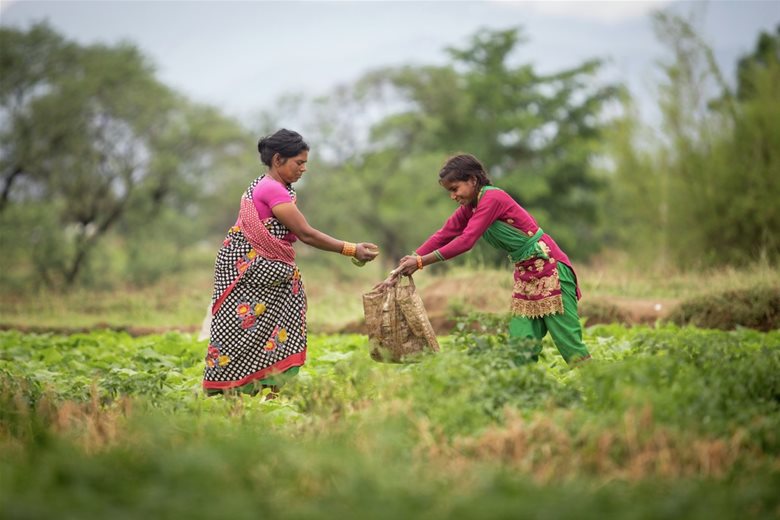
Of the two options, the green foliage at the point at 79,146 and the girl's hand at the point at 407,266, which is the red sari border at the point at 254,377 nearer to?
the girl's hand at the point at 407,266

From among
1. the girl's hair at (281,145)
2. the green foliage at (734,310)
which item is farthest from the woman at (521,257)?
the green foliage at (734,310)

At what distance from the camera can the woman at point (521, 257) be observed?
580cm

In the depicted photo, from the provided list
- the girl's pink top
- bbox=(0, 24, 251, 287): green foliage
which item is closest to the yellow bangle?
the girl's pink top

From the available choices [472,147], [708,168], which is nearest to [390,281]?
[708,168]

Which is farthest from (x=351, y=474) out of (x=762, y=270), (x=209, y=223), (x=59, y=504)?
(x=209, y=223)

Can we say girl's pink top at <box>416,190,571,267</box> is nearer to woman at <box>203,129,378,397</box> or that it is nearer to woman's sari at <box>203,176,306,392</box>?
woman at <box>203,129,378,397</box>

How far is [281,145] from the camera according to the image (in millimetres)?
5918

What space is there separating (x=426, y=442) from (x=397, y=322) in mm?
1719

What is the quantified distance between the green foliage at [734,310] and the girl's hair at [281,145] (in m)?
6.26

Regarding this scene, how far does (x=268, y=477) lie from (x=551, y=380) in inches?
80.3

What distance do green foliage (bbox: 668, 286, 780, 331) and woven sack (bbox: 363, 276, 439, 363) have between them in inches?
218

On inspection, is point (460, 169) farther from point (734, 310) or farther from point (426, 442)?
point (734, 310)

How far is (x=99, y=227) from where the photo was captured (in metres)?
21.8

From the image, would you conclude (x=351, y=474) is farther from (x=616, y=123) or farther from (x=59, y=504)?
(x=616, y=123)
